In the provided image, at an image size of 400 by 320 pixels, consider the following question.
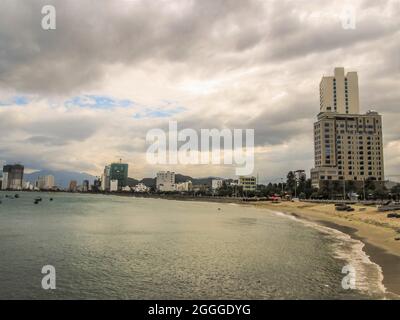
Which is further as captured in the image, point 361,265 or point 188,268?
point 188,268

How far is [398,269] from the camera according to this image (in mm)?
25375

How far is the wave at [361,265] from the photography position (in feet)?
68.7

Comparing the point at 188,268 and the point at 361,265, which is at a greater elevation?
the point at 361,265

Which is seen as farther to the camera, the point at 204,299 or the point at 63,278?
the point at 63,278

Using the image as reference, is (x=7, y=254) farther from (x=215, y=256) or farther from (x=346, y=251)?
(x=346, y=251)

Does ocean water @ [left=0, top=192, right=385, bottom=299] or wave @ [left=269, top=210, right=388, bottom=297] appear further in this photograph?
ocean water @ [left=0, top=192, right=385, bottom=299]

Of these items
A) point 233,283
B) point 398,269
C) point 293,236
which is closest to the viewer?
point 233,283

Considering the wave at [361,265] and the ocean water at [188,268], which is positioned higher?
the wave at [361,265]

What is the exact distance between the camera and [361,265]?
27.7 m

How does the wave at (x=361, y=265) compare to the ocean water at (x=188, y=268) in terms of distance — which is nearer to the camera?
the wave at (x=361, y=265)

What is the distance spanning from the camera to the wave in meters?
20.9
